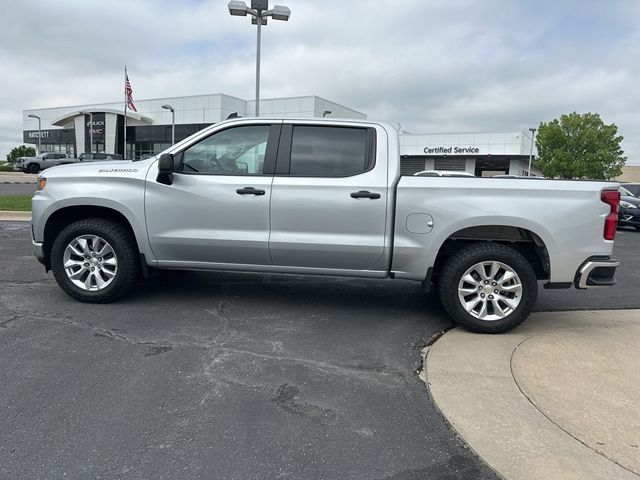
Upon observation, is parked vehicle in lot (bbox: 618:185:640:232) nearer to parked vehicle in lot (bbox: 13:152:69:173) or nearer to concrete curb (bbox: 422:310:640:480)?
concrete curb (bbox: 422:310:640:480)

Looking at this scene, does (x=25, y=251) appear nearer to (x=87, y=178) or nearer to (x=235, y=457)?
(x=87, y=178)

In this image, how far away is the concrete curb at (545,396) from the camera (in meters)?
2.84

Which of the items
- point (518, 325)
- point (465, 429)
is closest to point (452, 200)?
point (518, 325)

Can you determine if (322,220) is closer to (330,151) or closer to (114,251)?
(330,151)

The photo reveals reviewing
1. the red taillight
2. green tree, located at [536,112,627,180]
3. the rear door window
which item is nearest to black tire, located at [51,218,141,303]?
the rear door window

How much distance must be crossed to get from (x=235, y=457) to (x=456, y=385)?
5.84 feet

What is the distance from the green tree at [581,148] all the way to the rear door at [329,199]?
42.4 m

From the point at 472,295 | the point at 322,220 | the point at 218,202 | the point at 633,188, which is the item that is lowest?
the point at 472,295

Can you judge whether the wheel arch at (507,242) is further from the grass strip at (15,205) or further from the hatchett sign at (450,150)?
the hatchett sign at (450,150)

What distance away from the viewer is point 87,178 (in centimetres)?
528

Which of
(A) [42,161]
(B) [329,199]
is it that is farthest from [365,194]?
(A) [42,161]

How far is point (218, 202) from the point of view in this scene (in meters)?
5.06

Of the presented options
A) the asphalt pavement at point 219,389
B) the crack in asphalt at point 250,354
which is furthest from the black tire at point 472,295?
the crack in asphalt at point 250,354

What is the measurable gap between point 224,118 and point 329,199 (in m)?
47.0
